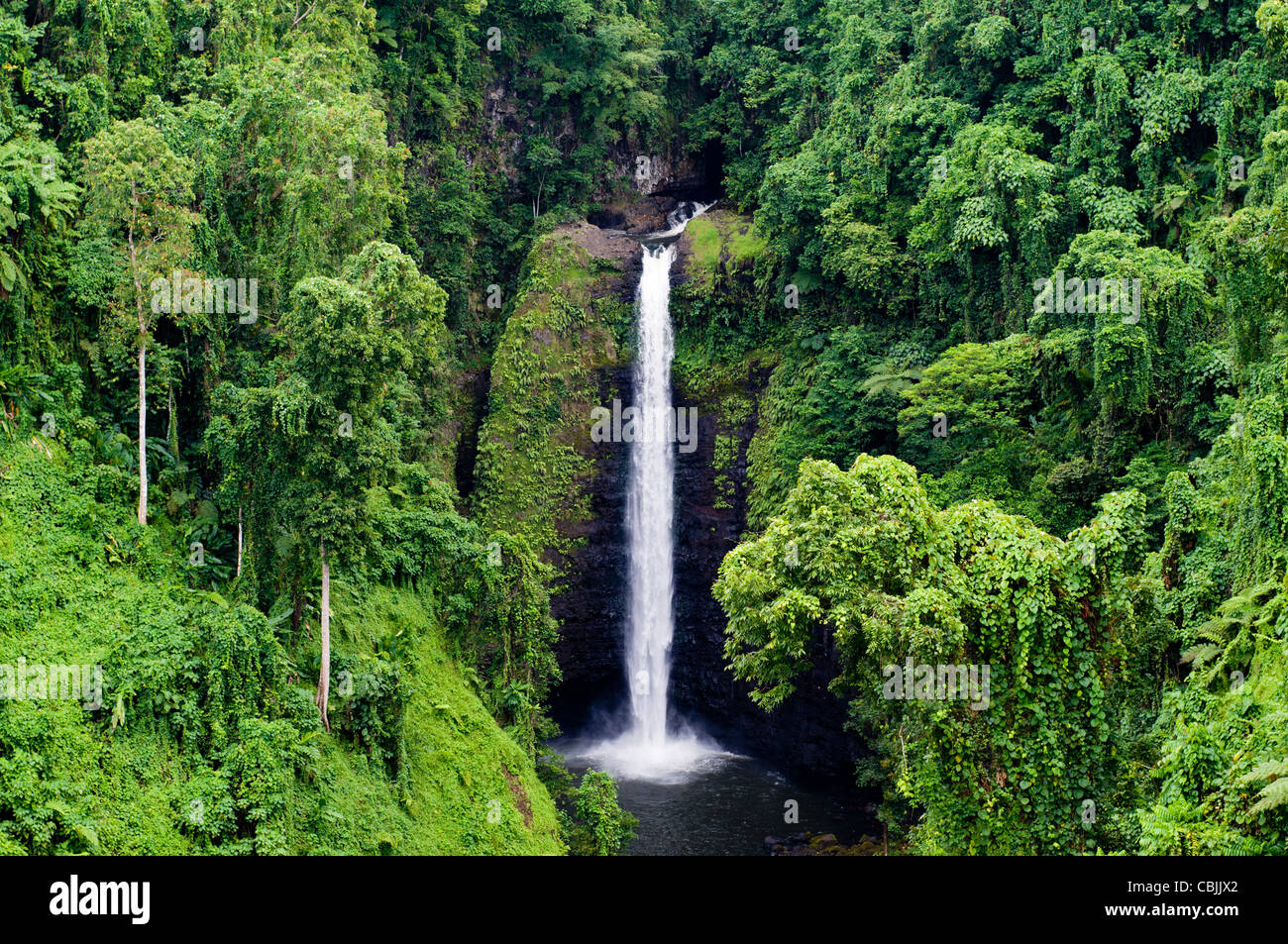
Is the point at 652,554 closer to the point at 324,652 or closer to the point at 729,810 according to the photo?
the point at 729,810

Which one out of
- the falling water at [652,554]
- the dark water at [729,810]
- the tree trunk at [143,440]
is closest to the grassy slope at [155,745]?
the tree trunk at [143,440]

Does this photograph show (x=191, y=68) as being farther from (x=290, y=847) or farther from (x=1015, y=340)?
(x=1015, y=340)

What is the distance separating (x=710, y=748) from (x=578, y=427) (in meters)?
10.3

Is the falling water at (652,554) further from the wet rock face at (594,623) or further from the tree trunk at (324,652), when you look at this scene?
the tree trunk at (324,652)

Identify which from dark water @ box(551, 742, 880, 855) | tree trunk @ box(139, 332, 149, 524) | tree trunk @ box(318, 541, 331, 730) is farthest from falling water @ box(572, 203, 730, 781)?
tree trunk @ box(139, 332, 149, 524)

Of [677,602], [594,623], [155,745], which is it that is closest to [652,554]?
[677,602]

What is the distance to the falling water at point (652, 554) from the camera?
102ft

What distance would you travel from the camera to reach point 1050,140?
28.1 m

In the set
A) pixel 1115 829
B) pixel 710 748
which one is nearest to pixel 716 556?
pixel 710 748

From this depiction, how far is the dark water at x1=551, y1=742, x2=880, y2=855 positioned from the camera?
24312mm

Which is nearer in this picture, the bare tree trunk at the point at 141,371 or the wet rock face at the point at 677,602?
the bare tree trunk at the point at 141,371

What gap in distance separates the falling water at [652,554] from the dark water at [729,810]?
1.87 metres

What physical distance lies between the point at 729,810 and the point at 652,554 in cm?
872

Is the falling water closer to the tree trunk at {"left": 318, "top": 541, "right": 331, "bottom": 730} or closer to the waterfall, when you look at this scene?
the waterfall
